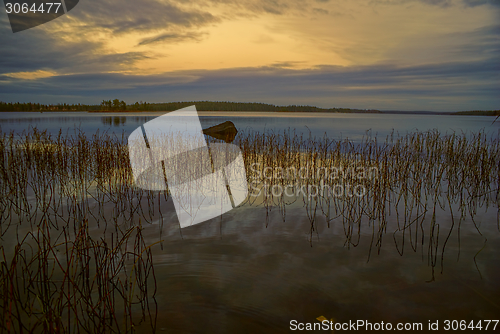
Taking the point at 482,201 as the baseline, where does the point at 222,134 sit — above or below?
above

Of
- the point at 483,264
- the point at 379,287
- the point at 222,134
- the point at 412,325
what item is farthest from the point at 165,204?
the point at 222,134

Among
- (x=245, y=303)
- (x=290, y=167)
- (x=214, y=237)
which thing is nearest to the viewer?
(x=245, y=303)

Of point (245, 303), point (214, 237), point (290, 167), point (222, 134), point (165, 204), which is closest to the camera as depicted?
point (245, 303)

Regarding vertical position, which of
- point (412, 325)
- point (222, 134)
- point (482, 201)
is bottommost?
point (412, 325)

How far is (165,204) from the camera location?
568cm

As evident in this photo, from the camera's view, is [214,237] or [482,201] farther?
[482,201]

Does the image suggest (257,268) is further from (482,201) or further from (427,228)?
(482,201)

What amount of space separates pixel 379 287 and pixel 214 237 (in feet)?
7.31

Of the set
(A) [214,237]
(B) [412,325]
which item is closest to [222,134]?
(A) [214,237]

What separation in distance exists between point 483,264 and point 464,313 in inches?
46.4

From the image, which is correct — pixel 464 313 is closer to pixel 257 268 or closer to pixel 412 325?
pixel 412 325

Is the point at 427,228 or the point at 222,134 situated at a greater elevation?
the point at 222,134

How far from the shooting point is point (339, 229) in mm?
4574

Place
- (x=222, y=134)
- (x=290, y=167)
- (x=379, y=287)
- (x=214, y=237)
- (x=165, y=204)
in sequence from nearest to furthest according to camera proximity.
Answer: (x=379, y=287) < (x=214, y=237) < (x=165, y=204) < (x=290, y=167) < (x=222, y=134)
